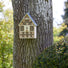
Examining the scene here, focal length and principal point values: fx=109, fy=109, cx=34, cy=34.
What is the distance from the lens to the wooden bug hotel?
235 cm

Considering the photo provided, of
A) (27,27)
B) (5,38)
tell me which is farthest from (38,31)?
(5,38)

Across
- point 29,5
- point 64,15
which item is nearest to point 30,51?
point 29,5

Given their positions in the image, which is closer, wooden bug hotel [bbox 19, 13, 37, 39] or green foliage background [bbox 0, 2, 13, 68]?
wooden bug hotel [bbox 19, 13, 37, 39]

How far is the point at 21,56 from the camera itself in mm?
2465

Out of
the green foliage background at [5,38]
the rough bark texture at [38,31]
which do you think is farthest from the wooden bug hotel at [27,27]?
the green foliage background at [5,38]

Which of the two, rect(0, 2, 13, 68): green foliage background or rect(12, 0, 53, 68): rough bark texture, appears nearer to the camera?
rect(12, 0, 53, 68): rough bark texture

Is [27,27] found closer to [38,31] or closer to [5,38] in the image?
[38,31]

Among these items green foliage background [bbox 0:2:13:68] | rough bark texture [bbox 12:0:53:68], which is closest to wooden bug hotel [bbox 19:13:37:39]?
rough bark texture [bbox 12:0:53:68]

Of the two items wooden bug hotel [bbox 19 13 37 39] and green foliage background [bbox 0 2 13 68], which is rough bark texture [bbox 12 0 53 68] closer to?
wooden bug hotel [bbox 19 13 37 39]

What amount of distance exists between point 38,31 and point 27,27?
26 centimetres

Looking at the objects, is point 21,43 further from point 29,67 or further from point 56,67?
point 56,67

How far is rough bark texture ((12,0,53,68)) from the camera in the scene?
2.41 m

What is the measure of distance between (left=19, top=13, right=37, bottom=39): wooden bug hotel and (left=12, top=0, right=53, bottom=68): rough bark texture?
0.10 metres

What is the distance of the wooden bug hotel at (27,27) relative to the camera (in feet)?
7.70
